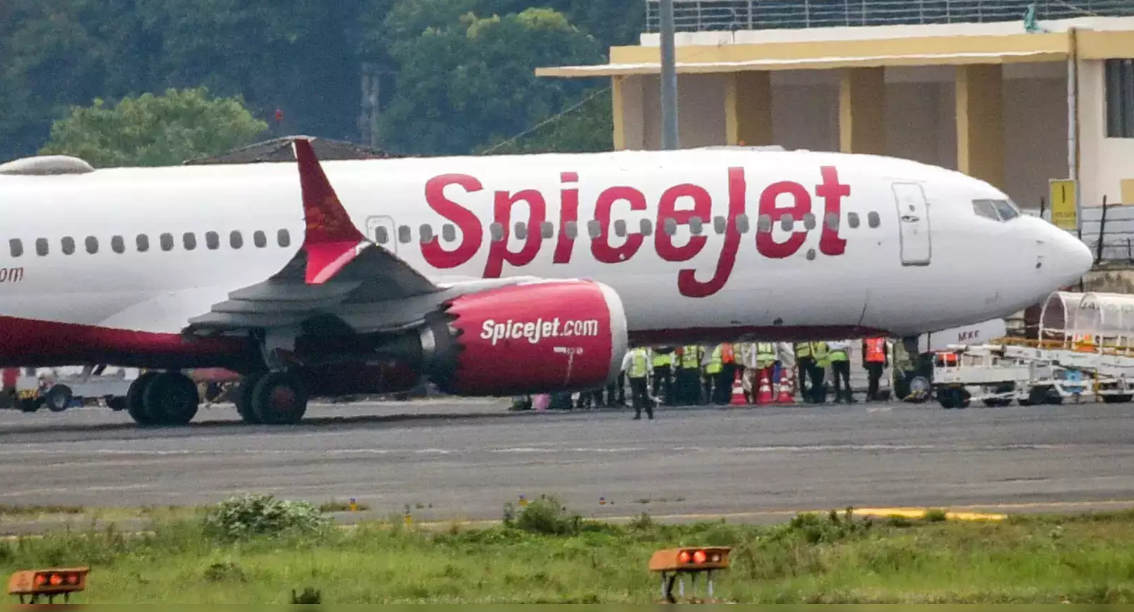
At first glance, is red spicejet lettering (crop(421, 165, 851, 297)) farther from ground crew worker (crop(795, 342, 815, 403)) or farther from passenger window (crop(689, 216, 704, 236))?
ground crew worker (crop(795, 342, 815, 403))

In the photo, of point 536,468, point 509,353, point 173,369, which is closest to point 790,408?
point 509,353

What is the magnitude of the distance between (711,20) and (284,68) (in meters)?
55.1

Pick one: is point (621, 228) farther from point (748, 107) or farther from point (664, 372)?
point (748, 107)

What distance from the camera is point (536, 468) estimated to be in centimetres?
2816

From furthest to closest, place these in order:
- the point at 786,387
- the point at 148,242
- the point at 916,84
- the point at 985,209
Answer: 1. the point at 916,84
2. the point at 786,387
3. the point at 985,209
4. the point at 148,242

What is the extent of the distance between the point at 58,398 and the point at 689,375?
1532 centimetres

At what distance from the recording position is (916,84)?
7075cm

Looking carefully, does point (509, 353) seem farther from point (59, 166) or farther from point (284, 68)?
point (284, 68)

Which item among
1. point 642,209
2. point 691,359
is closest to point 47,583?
point 642,209

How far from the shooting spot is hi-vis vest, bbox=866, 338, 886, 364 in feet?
139

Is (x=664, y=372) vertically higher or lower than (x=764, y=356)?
lower

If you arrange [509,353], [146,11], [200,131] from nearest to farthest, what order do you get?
[509,353], [200,131], [146,11]

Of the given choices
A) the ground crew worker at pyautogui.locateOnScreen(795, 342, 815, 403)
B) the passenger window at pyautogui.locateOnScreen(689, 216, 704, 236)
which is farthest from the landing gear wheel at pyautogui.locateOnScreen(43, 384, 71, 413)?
the passenger window at pyautogui.locateOnScreen(689, 216, 704, 236)

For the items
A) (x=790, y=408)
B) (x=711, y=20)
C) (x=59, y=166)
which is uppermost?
(x=711, y=20)
